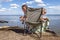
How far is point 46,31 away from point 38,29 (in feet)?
2.16

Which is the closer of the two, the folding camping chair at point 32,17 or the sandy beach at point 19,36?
the sandy beach at point 19,36

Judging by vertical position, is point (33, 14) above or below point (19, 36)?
above

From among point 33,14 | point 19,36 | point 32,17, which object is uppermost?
point 33,14

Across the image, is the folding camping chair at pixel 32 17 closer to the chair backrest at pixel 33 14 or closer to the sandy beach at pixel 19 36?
the chair backrest at pixel 33 14

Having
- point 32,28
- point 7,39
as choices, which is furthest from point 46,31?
point 7,39

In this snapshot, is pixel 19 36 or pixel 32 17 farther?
pixel 32 17

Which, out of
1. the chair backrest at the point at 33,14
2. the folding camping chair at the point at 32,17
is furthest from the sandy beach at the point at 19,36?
the chair backrest at the point at 33,14

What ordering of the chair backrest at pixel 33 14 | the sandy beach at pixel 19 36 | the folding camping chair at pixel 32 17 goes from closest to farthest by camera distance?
the sandy beach at pixel 19 36 → the folding camping chair at pixel 32 17 → the chair backrest at pixel 33 14

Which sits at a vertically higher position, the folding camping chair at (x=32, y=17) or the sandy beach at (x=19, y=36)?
the folding camping chair at (x=32, y=17)

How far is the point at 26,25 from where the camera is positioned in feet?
27.6

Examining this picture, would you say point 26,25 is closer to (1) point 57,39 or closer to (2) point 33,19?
(2) point 33,19

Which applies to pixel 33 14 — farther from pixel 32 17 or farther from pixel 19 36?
pixel 19 36

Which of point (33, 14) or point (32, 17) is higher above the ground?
point (33, 14)

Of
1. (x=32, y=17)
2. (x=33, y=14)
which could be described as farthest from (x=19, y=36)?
(x=33, y=14)
